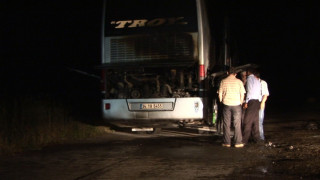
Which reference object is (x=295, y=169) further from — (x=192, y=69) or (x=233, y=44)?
(x=233, y=44)

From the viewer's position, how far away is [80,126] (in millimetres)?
15359

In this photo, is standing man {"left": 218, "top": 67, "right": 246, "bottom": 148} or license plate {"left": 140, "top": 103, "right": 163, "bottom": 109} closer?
standing man {"left": 218, "top": 67, "right": 246, "bottom": 148}

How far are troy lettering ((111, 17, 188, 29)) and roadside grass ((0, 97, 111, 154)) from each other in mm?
3500

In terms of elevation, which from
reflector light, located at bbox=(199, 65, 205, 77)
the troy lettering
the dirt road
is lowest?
the dirt road

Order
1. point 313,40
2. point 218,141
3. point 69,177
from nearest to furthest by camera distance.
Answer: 1. point 69,177
2. point 218,141
3. point 313,40

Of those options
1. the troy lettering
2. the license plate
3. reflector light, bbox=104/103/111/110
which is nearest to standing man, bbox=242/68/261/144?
the license plate

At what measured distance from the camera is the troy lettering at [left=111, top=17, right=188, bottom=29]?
12.3m

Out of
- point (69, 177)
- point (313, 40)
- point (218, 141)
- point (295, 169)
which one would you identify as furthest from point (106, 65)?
point (313, 40)

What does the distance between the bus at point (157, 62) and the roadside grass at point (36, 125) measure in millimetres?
1979

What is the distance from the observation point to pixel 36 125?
1360 cm

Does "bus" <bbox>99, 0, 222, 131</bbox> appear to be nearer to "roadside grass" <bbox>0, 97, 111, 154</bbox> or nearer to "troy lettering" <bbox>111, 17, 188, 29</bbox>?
"troy lettering" <bbox>111, 17, 188, 29</bbox>

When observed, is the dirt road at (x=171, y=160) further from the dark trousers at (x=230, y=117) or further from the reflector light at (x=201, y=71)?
the reflector light at (x=201, y=71)

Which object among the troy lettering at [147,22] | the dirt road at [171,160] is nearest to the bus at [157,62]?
the troy lettering at [147,22]

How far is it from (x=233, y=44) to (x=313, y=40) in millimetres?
28632
